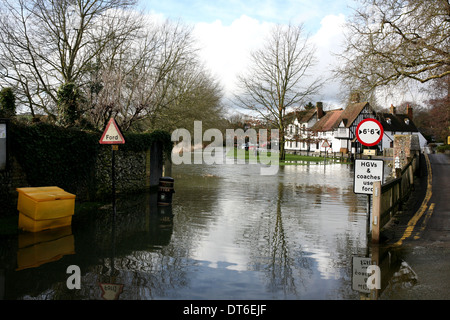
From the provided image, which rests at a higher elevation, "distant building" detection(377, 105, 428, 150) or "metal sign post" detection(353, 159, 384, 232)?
"distant building" detection(377, 105, 428, 150)

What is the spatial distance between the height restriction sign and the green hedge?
28.3 feet

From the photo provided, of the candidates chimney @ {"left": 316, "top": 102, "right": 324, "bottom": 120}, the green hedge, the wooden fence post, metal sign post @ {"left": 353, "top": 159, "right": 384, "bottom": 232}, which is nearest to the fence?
the wooden fence post

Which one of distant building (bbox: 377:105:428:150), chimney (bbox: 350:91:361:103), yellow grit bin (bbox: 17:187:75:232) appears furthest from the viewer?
distant building (bbox: 377:105:428:150)

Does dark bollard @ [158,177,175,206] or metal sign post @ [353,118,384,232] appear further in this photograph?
dark bollard @ [158,177,175,206]

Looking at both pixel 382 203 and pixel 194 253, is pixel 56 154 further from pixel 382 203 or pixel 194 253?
pixel 382 203

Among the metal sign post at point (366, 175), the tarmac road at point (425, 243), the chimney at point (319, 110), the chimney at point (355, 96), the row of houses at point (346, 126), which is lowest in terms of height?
the tarmac road at point (425, 243)

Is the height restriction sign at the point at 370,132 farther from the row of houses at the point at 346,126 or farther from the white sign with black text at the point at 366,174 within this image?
the row of houses at the point at 346,126

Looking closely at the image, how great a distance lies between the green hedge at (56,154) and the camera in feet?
35.0

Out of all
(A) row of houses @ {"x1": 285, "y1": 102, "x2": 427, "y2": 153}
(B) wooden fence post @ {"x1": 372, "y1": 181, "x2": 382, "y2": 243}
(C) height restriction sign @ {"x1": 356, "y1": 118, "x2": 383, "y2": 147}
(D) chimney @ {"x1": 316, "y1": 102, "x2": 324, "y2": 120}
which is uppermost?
(D) chimney @ {"x1": 316, "y1": 102, "x2": 324, "y2": 120}

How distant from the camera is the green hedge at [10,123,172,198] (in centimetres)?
1068

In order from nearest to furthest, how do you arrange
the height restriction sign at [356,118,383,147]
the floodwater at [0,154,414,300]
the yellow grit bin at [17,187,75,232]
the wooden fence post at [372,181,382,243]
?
the floodwater at [0,154,414,300], the wooden fence post at [372,181,382,243], the yellow grit bin at [17,187,75,232], the height restriction sign at [356,118,383,147]

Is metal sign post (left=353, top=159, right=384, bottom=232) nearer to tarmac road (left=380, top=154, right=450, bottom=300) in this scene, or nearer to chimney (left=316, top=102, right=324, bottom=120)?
tarmac road (left=380, top=154, right=450, bottom=300)

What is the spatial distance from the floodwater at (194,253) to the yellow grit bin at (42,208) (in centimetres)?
28

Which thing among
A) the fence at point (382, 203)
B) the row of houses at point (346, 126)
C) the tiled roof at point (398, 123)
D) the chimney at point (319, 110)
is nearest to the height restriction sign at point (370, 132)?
the fence at point (382, 203)
